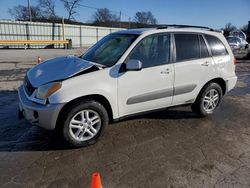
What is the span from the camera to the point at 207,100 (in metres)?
5.14

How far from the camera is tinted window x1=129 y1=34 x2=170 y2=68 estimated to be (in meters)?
4.11

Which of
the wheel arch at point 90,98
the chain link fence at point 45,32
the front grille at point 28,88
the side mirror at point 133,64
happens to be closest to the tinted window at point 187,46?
the side mirror at point 133,64

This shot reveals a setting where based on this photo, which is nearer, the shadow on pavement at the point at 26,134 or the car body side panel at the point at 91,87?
the car body side panel at the point at 91,87

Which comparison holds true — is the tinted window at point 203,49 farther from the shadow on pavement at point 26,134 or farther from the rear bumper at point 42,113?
the rear bumper at point 42,113

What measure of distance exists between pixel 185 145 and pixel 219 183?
1.02 m

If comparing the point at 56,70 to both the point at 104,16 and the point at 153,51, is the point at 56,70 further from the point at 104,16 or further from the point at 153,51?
the point at 104,16

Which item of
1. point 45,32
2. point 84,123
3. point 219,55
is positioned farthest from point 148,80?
point 45,32

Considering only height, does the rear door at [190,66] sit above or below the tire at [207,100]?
above

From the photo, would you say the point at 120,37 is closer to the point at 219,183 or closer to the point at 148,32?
the point at 148,32

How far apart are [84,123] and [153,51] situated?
175 cm

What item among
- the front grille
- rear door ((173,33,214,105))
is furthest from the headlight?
rear door ((173,33,214,105))

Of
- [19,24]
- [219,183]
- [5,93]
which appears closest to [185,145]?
[219,183]

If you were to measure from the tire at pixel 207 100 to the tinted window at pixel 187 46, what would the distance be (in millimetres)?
770

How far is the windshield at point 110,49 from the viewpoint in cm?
405
